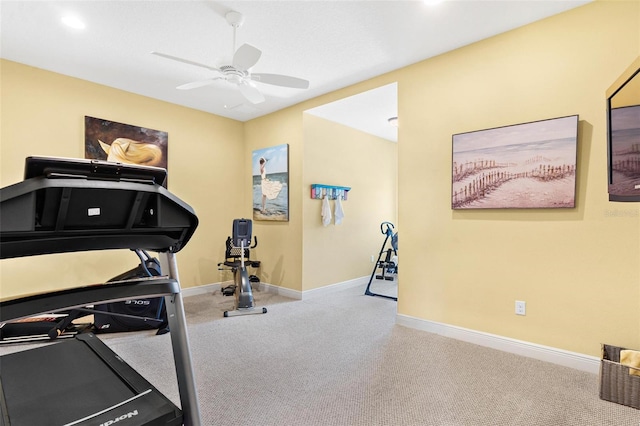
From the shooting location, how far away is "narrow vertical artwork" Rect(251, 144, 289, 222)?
4.98 meters

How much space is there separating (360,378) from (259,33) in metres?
3.09

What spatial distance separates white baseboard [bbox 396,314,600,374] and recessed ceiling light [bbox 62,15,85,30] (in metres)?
4.21

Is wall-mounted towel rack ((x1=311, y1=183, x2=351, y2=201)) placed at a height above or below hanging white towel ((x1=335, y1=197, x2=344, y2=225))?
above

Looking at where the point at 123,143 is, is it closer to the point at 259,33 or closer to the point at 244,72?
the point at 244,72

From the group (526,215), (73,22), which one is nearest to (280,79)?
(73,22)

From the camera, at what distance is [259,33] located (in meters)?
2.94

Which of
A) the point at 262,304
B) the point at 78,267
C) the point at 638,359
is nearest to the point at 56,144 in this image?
the point at 78,267

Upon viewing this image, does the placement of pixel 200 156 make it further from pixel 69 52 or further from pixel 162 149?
pixel 69 52

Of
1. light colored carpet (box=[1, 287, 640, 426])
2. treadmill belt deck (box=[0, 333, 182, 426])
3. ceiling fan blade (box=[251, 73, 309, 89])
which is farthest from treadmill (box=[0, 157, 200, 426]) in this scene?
ceiling fan blade (box=[251, 73, 309, 89])

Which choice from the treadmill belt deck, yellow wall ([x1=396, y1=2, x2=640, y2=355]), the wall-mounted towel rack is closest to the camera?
the treadmill belt deck

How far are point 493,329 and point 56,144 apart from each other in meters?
5.18

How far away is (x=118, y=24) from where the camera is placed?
2.79 m

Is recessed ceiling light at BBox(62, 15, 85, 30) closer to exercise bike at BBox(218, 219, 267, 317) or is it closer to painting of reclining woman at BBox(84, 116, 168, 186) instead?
painting of reclining woman at BBox(84, 116, 168, 186)

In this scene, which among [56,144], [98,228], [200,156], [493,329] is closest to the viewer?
[98,228]
